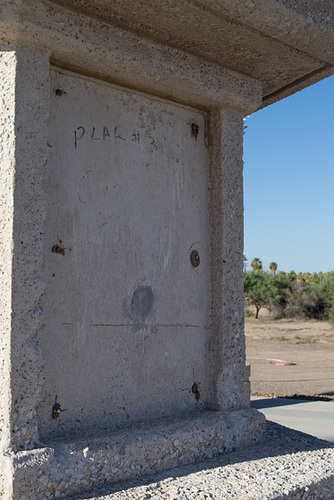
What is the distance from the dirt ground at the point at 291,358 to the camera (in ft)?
34.6

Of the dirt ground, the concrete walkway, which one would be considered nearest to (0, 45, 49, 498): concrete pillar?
the concrete walkway

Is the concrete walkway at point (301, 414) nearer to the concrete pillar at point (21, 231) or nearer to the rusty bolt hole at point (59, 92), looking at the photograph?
the concrete pillar at point (21, 231)

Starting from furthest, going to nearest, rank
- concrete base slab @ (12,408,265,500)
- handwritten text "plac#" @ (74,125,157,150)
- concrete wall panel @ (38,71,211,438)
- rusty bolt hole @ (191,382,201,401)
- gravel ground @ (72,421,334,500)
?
rusty bolt hole @ (191,382,201,401) → handwritten text "plac#" @ (74,125,157,150) → concrete wall panel @ (38,71,211,438) → gravel ground @ (72,421,334,500) → concrete base slab @ (12,408,265,500)

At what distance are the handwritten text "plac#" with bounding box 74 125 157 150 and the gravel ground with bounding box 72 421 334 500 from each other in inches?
68.0

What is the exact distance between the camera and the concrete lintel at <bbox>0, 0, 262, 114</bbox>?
7.78 ft

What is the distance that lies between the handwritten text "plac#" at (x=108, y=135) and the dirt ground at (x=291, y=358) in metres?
6.17

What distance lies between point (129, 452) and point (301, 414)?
12.6 ft

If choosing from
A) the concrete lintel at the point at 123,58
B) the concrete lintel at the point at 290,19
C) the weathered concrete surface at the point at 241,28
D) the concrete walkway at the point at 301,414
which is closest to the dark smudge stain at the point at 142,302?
the concrete lintel at the point at 123,58

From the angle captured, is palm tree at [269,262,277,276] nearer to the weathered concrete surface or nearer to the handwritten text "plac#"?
the weathered concrete surface

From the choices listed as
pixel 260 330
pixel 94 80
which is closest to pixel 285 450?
pixel 94 80

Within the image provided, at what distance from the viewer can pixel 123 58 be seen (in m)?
2.68

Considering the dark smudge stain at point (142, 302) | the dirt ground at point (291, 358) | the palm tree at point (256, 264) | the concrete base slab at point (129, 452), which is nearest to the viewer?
the concrete base slab at point (129, 452)

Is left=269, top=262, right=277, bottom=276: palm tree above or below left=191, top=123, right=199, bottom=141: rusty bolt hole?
above

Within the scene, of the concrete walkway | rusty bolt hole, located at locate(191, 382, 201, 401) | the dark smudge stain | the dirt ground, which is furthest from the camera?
the dirt ground
